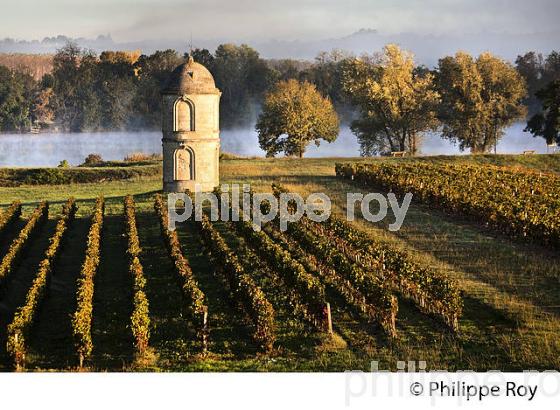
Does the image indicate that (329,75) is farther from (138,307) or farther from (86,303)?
(138,307)

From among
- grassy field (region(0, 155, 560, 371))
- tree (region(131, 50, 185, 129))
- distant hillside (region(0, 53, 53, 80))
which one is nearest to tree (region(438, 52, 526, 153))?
tree (region(131, 50, 185, 129))

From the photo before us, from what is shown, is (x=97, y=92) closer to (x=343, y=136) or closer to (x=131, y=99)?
(x=131, y=99)

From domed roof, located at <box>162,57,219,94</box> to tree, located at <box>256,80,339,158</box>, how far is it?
82.1 feet

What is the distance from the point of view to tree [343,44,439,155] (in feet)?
218

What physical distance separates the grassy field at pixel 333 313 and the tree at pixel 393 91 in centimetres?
3149

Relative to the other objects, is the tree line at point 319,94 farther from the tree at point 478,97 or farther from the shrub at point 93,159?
the shrub at point 93,159

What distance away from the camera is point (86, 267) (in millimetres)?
25453

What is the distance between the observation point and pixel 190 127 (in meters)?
42.6

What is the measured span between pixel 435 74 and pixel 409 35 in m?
36.3

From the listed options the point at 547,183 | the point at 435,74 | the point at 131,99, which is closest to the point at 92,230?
the point at 547,183

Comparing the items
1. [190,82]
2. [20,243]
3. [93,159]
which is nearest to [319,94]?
[93,159]

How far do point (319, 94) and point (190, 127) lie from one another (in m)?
30.0

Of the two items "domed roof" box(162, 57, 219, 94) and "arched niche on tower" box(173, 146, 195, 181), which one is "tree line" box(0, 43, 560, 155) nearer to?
"domed roof" box(162, 57, 219, 94)
